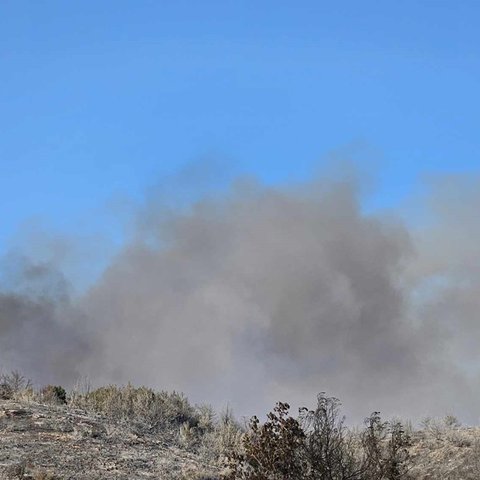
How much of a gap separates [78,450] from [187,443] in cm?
411

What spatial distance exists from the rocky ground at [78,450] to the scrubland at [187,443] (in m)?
0.03

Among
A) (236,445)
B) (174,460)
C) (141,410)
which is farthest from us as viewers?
(141,410)

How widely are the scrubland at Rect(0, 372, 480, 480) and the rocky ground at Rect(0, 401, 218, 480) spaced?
0.09 feet

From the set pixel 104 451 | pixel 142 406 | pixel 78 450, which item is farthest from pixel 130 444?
pixel 142 406

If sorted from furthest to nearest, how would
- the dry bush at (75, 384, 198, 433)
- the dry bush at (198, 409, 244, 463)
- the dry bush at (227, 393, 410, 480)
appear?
the dry bush at (75, 384, 198, 433) < the dry bush at (198, 409, 244, 463) < the dry bush at (227, 393, 410, 480)

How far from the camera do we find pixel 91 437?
21.5 meters

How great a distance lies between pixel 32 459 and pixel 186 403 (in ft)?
28.9

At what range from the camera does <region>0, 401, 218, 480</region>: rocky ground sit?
18656mm

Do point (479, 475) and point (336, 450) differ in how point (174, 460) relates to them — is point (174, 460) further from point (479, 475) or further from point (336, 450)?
point (479, 475)

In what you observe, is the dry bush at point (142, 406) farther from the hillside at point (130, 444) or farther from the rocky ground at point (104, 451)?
the rocky ground at point (104, 451)

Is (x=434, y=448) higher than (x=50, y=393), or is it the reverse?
(x=50, y=393)

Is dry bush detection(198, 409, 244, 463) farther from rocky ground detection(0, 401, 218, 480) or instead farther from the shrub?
the shrub

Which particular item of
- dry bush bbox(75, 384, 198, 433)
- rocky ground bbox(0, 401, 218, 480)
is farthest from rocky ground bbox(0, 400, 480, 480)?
dry bush bbox(75, 384, 198, 433)

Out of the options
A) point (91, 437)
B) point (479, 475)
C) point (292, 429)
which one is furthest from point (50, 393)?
point (479, 475)
